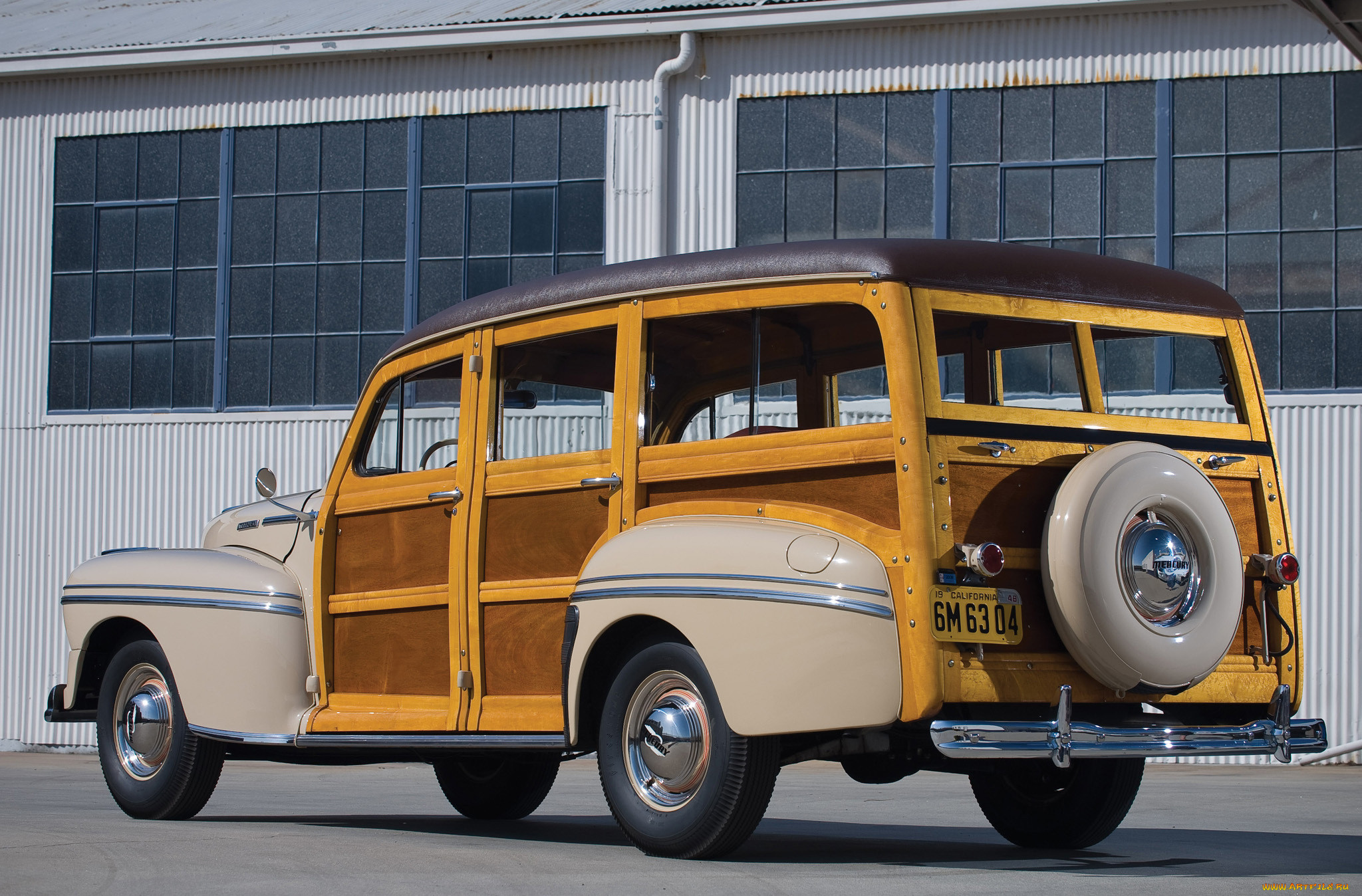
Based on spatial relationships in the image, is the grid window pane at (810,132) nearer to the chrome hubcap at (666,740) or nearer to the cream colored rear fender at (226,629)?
the cream colored rear fender at (226,629)

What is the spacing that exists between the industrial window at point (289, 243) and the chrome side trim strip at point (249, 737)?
29.6 ft

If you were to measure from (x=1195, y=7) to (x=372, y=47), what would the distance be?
7954 millimetres

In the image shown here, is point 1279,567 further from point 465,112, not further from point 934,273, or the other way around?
point 465,112

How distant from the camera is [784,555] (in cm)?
547

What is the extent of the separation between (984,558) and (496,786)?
390 cm

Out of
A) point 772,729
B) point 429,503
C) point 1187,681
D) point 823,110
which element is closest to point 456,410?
point 429,503

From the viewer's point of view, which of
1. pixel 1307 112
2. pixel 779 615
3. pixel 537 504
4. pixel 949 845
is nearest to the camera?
pixel 779 615

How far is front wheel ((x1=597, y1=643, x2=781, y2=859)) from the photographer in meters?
5.59

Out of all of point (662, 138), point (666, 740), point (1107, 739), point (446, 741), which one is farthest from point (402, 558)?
point (662, 138)

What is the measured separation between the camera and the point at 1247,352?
6.50 meters

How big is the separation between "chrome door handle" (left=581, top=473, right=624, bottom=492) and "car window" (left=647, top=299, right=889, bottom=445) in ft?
0.65

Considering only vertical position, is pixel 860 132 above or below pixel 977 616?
above

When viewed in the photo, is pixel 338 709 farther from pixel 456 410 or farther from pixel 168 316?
pixel 168 316

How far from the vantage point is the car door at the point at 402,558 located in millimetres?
Result: 6961
